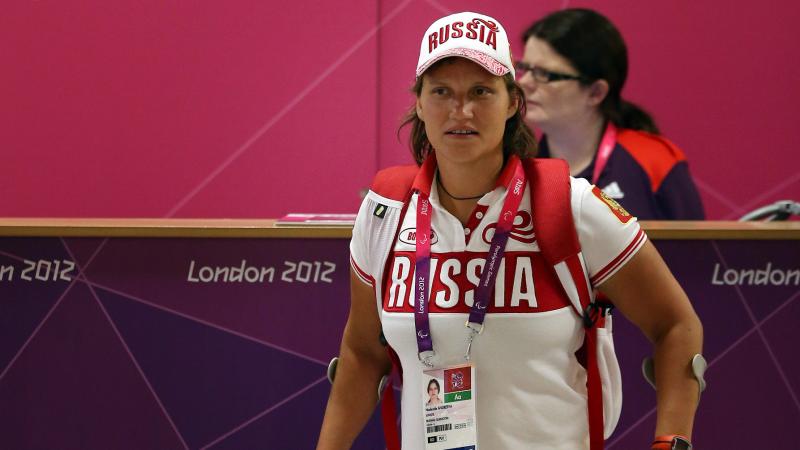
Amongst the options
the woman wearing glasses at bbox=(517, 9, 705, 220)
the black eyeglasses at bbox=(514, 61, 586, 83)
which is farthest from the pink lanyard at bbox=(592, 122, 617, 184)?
the black eyeglasses at bbox=(514, 61, 586, 83)

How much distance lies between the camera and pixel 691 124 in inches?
202

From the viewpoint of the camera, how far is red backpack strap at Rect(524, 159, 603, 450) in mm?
1817

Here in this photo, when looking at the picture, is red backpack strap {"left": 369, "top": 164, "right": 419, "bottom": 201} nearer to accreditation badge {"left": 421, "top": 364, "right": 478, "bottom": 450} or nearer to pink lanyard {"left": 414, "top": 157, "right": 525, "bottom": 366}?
pink lanyard {"left": 414, "top": 157, "right": 525, "bottom": 366}

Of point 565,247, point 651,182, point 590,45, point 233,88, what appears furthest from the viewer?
point 233,88

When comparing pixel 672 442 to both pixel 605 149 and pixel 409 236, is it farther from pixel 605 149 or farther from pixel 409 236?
pixel 605 149

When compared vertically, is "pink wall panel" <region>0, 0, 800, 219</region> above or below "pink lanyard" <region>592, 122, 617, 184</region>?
above

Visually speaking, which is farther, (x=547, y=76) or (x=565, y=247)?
(x=547, y=76)

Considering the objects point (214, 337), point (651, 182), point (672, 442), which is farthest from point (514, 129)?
point (651, 182)

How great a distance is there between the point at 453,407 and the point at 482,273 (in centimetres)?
25

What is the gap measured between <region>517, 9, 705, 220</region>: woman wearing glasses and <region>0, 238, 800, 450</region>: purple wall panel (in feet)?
3.04

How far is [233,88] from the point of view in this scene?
194 inches

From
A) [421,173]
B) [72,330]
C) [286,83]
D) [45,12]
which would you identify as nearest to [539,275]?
[421,173]

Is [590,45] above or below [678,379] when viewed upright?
above

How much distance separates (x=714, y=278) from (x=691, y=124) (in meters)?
2.43
